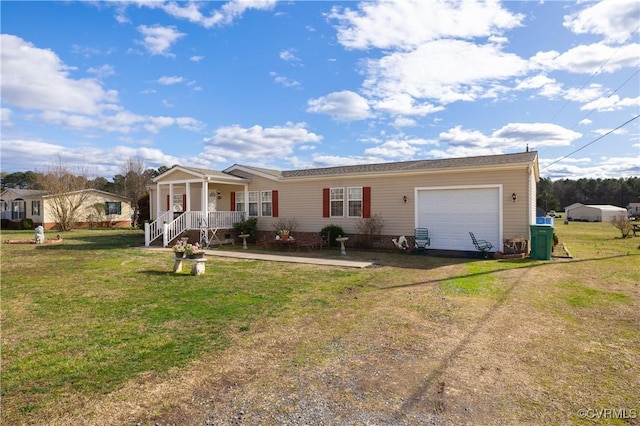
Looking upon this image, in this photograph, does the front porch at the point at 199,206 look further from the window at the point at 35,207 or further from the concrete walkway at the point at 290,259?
the window at the point at 35,207

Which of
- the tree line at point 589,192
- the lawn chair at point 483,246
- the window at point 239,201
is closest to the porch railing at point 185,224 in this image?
the window at point 239,201

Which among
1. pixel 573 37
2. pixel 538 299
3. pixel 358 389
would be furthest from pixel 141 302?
pixel 573 37

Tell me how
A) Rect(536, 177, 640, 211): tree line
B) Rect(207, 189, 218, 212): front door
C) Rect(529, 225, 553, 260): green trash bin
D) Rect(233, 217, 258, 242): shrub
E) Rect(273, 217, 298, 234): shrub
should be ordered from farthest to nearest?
Rect(536, 177, 640, 211): tree line
Rect(207, 189, 218, 212): front door
Rect(233, 217, 258, 242): shrub
Rect(273, 217, 298, 234): shrub
Rect(529, 225, 553, 260): green trash bin

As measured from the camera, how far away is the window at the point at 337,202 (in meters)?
15.7

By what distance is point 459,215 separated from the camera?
43.3 feet

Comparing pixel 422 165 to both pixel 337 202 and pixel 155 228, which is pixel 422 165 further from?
pixel 155 228

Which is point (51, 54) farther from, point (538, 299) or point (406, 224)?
point (538, 299)

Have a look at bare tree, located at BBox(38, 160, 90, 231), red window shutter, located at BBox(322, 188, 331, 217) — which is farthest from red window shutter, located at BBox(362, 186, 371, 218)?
bare tree, located at BBox(38, 160, 90, 231)

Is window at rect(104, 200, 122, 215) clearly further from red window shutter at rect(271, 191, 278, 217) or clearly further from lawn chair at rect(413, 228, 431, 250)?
lawn chair at rect(413, 228, 431, 250)

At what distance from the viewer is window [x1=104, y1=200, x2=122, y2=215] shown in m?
31.0

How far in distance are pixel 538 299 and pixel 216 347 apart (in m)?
5.70

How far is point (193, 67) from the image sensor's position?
47.9 feet

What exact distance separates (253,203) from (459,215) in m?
9.90

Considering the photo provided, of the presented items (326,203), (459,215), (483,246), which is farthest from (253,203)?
(483,246)
